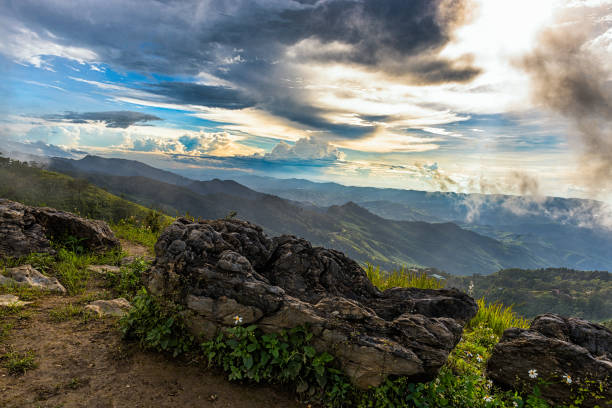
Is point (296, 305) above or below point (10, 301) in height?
above

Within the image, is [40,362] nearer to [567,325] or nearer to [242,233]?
[242,233]

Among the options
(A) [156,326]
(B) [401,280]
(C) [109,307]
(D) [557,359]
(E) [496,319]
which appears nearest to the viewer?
(D) [557,359]

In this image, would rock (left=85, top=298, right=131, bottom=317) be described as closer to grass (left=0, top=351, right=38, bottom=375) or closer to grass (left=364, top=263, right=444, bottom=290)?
grass (left=0, top=351, right=38, bottom=375)

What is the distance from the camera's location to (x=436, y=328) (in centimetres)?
603

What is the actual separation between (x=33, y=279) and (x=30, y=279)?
0.25ft

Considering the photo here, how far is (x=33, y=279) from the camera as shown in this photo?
8.78m

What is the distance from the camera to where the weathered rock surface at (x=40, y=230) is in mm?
10031

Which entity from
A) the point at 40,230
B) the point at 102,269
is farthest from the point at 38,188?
the point at 102,269

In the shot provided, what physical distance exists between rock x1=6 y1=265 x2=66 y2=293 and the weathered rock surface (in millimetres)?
1422

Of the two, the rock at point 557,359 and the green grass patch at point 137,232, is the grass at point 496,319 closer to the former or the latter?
the rock at point 557,359

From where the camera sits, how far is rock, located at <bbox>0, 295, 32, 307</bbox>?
7.26m

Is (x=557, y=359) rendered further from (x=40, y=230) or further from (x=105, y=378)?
(x=40, y=230)

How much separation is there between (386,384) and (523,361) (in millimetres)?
3628

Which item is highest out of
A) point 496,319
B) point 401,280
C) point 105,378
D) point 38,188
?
point 401,280
